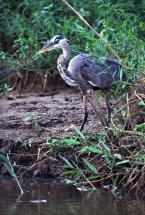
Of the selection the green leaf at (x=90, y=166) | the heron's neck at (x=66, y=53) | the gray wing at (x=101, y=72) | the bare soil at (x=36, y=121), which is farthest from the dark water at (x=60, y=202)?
the heron's neck at (x=66, y=53)

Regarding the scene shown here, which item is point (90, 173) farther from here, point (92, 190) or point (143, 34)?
point (143, 34)

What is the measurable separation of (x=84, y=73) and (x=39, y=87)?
2.04 meters

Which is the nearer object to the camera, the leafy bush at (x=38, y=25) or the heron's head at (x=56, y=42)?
the heron's head at (x=56, y=42)

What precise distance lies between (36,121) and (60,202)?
71.1 inches

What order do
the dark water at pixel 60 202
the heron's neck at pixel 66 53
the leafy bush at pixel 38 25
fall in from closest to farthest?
the dark water at pixel 60 202 → the heron's neck at pixel 66 53 → the leafy bush at pixel 38 25

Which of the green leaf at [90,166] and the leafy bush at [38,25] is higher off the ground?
the leafy bush at [38,25]

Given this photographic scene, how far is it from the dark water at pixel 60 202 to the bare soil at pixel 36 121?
0.41 meters

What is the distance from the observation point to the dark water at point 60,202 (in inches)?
264

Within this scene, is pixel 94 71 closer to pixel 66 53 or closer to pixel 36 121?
pixel 66 53

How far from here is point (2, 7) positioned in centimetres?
1084

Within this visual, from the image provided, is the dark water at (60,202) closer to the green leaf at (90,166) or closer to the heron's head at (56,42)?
the green leaf at (90,166)

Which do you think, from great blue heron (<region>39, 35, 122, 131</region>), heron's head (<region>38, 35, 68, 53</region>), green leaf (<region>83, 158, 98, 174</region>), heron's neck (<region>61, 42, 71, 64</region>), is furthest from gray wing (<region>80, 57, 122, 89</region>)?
green leaf (<region>83, 158, 98, 174</region>)

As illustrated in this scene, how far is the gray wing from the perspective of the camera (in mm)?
7980

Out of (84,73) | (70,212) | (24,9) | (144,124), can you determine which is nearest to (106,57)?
(84,73)
